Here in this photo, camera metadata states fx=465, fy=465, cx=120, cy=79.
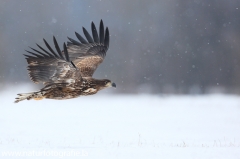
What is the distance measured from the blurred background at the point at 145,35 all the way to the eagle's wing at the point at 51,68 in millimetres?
33993

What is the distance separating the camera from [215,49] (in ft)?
150

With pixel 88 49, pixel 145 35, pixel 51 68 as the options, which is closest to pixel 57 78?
pixel 51 68

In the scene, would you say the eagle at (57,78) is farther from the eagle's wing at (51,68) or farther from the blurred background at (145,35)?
the blurred background at (145,35)

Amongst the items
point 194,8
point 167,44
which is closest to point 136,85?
point 167,44
